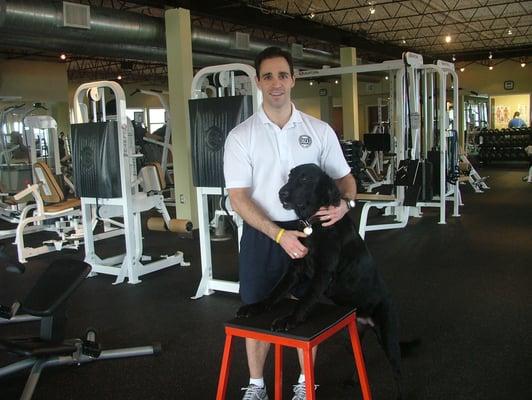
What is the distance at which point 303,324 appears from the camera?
5.81 ft

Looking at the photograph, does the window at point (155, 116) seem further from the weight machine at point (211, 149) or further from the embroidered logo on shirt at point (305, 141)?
the embroidered logo on shirt at point (305, 141)

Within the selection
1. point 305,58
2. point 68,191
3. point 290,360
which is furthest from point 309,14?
point 290,360

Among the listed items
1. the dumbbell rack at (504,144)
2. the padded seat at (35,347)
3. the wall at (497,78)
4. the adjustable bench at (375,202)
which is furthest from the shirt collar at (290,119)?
the wall at (497,78)

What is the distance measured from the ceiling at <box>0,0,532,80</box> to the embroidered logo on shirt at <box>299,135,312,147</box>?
566 cm

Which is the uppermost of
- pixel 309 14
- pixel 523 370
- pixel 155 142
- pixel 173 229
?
pixel 309 14

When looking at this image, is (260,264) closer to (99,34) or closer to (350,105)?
(99,34)

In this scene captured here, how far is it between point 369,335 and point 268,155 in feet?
5.29

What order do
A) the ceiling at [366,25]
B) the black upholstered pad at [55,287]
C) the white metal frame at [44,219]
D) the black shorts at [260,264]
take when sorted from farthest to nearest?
the ceiling at [366,25], the white metal frame at [44,219], the black upholstered pad at [55,287], the black shorts at [260,264]

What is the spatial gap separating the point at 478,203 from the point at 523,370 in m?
5.95

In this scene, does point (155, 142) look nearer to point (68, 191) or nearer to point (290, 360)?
point (68, 191)

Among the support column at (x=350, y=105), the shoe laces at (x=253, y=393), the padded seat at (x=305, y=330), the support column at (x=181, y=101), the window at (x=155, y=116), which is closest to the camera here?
the padded seat at (x=305, y=330)

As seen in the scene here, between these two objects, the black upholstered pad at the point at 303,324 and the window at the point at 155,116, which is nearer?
the black upholstered pad at the point at 303,324

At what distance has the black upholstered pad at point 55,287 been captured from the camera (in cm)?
267

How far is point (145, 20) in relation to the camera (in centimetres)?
730
